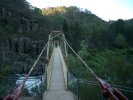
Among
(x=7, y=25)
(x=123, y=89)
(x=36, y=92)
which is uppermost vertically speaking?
(x=7, y=25)

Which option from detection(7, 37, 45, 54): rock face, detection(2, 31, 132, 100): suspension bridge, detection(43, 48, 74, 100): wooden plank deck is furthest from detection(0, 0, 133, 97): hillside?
detection(2, 31, 132, 100): suspension bridge

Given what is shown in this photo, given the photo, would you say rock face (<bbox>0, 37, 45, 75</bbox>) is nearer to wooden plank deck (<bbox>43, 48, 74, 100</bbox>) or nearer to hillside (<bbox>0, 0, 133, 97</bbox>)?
hillside (<bbox>0, 0, 133, 97</bbox>)

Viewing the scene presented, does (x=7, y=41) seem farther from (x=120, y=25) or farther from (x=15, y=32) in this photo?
(x=120, y=25)

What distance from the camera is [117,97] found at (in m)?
3.11

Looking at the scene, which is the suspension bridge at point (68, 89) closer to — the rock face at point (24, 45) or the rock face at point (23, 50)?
the rock face at point (23, 50)

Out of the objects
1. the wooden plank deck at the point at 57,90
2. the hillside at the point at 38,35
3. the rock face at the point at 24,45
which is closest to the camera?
the wooden plank deck at the point at 57,90

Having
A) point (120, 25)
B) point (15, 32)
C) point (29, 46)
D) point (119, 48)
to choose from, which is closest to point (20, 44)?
point (29, 46)

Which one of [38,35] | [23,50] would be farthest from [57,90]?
[38,35]

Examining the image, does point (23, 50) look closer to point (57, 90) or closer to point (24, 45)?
point (24, 45)

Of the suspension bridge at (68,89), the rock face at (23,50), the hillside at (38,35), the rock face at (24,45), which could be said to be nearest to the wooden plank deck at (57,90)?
the suspension bridge at (68,89)

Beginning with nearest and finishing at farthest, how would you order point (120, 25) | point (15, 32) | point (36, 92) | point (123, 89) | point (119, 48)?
point (123, 89), point (36, 92), point (15, 32), point (119, 48), point (120, 25)

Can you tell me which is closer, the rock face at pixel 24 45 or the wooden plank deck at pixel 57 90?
the wooden plank deck at pixel 57 90

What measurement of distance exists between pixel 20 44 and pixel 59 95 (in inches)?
2483

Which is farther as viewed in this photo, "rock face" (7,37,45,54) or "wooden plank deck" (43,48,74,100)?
"rock face" (7,37,45,54)
